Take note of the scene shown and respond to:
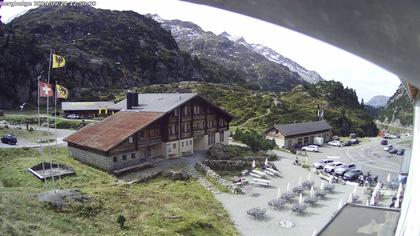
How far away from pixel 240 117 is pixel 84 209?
6739 centimetres

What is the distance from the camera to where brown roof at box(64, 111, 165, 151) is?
33.5 metres

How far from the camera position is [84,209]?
66.6 ft

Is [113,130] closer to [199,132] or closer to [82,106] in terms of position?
[199,132]

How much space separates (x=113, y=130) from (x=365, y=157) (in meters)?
38.2

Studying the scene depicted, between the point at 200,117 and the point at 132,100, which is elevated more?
the point at 132,100

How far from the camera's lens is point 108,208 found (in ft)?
70.6

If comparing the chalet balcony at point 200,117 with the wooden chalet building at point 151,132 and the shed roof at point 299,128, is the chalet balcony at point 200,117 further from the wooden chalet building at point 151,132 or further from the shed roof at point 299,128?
the shed roof at point 299,128

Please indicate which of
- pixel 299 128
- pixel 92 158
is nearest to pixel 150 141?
pixel 92 158

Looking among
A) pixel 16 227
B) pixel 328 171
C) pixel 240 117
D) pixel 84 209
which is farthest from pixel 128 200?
pixel 240 117

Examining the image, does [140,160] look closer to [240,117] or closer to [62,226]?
[62,226]

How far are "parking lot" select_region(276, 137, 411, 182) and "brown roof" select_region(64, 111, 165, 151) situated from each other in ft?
70.7

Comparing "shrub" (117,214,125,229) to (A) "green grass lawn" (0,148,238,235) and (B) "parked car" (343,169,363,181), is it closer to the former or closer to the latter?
(A) "green grass lawn" (0,148,238,235)

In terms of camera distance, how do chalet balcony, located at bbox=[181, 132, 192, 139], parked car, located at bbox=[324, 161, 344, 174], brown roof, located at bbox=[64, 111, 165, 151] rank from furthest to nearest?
chalet balcony, located at bbox=[181, 132, 192, 139] < parked car, located at bbox=[324, 161, 344, 174] < brown roof, located at bbox=[64, 111, 165, 151]

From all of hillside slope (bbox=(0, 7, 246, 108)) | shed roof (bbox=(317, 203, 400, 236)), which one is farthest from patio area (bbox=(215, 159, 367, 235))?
hillside slope (bbox=(0, 7, 246, 108))
